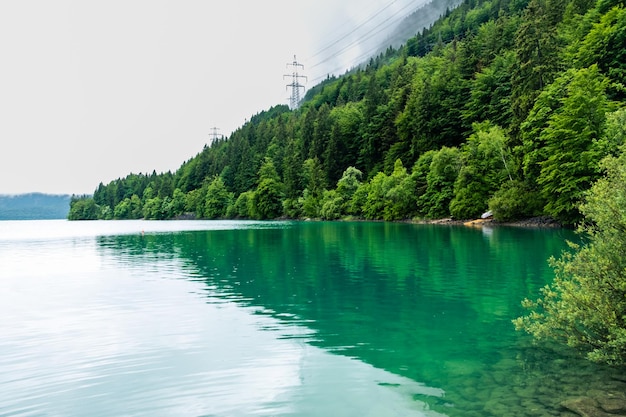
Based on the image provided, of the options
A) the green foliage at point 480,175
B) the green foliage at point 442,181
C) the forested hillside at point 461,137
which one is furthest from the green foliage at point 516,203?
the green foliage at point 442,181

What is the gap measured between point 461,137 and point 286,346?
279ft

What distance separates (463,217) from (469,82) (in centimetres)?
3392

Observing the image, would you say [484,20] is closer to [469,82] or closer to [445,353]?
[469,82]

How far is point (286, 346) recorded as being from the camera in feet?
38.2

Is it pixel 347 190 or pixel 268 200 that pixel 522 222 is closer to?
pixel 347 190

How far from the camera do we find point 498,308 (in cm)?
1483

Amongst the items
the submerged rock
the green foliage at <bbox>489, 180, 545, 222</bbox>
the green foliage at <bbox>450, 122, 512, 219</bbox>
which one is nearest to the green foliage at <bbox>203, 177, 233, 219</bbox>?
the green foliage at <bbox>450, 122, 512, 219</bbox>

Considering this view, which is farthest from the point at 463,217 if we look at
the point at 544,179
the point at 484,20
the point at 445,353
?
the point at 484,20

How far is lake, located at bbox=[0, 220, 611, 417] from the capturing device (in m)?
8.25

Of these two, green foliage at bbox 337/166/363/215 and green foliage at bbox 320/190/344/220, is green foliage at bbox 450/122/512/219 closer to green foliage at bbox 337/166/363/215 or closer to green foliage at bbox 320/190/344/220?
green foliage at bbox 337/166/363/215

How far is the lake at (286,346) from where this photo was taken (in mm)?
8250

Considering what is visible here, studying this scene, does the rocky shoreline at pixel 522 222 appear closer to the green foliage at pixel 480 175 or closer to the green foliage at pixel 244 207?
the green foliage at pixel 480 175

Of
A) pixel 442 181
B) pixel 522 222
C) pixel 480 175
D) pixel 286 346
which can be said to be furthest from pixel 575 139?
pixel 286 346

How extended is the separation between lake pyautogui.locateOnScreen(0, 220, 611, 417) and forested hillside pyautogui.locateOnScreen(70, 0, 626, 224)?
11.3 meters
